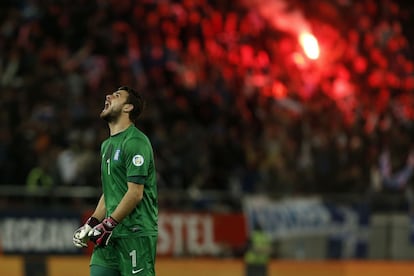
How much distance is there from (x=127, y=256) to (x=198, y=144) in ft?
36.8

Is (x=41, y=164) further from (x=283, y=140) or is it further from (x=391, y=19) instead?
(x=391, y=19)

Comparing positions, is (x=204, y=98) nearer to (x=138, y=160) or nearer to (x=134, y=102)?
(x=134, y=102)

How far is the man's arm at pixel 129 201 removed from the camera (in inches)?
322

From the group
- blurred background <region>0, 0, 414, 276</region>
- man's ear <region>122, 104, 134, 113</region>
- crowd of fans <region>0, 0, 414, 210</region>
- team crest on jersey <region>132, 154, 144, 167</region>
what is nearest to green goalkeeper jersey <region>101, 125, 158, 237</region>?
team crest on jersey <region>132, 154, 144, 167</region>

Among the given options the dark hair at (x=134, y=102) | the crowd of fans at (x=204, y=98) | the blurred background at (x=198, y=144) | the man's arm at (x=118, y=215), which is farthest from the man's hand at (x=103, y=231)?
the crowd of fans at (x=204, y=98)

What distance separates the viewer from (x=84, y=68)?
20.1m

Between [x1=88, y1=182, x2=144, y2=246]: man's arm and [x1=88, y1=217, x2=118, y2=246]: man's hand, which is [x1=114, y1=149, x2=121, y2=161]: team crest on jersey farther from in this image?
→ [x1=88, y1=217, x2=118, y2=246]: man's hand

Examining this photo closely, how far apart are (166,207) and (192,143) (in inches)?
54.3

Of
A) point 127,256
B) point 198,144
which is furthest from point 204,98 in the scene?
point 127,256

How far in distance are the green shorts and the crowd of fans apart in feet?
30.0

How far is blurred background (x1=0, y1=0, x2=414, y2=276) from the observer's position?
17750mm

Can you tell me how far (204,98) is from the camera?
843 inches

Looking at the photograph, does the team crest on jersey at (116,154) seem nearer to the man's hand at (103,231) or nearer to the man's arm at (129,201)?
the man's arm at (129,201)

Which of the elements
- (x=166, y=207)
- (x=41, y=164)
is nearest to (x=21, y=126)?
(x=41, y=164)
